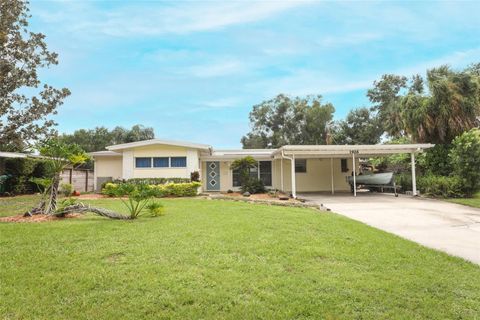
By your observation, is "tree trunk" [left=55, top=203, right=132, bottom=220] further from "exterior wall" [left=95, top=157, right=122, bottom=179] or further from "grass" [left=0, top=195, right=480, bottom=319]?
"exterior wall" [left=95, top=157, right=122, bottom=179]

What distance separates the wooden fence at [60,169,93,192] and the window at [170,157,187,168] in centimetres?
645

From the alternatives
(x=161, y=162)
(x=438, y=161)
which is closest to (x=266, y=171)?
(x=161, y=162)

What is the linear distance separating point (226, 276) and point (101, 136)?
38912mm

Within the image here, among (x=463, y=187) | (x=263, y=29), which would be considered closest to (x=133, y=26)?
(x=263, y=29)

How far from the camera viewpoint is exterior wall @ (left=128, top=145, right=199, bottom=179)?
1852 centimetres

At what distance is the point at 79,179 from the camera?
69.5 feet

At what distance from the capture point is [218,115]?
27.6 m

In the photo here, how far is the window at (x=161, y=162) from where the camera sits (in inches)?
734

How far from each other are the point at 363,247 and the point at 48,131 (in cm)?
1467

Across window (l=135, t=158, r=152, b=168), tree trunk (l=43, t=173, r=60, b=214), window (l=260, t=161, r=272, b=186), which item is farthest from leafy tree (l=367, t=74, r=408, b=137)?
tree trunk (l=43, t=173, r=60, b=214)

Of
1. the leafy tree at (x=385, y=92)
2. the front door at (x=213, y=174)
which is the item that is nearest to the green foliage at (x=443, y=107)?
the front door at (x=213, y=174)

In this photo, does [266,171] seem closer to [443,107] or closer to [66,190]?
[443,107]

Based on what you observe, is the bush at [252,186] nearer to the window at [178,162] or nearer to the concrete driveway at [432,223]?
the window at [178,162]

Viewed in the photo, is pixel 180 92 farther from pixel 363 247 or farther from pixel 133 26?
pixel 363 247
